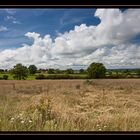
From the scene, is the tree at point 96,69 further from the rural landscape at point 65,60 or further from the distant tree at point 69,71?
the distant tree at point 69,71

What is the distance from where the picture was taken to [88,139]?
1459 millimetres

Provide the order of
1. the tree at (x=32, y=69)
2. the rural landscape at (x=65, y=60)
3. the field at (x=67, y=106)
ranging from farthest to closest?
the tree at (x=32, y=69)
the rural landscape at (x=65, y=60)
the field at (x=67, y=106)

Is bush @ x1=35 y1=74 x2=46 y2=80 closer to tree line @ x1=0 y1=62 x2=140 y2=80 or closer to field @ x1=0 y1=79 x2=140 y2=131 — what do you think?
tree line @ x1=0 y1=62 x2=140 y2=80

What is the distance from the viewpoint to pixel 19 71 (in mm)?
2074

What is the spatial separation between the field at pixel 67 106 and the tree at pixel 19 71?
0.22ft

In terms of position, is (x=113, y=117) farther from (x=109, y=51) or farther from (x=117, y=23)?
(x=117, y=23)

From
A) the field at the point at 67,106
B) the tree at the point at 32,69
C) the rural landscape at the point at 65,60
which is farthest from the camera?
the tree at the point at 32,69

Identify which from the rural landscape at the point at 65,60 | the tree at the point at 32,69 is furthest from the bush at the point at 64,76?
the tree at the point at 32,69

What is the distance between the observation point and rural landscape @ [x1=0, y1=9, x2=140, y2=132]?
189 cm

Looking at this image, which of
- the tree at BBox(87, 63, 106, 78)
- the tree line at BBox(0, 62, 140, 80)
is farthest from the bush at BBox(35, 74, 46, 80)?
the tree at BBox(87, 63, 106, 78)

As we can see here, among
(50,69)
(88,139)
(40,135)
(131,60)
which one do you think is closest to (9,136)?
(40,135)

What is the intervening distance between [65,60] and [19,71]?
352 mm

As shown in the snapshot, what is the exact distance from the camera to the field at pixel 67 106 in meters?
1.79

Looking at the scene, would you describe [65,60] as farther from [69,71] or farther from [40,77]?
[40,77]
